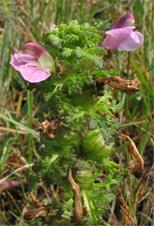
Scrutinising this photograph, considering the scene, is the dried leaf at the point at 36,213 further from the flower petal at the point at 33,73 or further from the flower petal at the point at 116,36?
the flower petal at the point at 116,36

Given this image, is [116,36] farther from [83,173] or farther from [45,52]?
[83,173]

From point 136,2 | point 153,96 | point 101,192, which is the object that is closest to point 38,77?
point 101,192

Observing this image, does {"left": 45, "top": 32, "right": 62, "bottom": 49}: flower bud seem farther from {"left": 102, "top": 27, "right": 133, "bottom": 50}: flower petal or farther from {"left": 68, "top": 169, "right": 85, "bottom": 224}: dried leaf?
{"left": 68, "top": 169, "right": 85, "bottom": 224}: dried leaf

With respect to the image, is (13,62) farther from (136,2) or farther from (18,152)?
(136,2)

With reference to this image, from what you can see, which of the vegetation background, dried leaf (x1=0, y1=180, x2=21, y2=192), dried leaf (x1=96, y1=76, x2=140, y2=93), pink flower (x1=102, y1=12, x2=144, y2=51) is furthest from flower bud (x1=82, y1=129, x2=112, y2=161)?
dried leaf (x1=0, y1=180, x2=21, y2=192)

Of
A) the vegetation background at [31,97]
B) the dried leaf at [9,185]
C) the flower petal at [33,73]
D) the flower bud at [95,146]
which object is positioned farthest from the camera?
the dried leaf at [9,185]

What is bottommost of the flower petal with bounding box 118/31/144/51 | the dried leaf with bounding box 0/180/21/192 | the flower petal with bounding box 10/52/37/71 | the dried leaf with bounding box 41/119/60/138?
the dried leaf with bounding box 0/180/21/192

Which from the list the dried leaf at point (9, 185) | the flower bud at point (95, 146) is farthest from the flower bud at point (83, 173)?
the dried leaf at point (9, 185)
